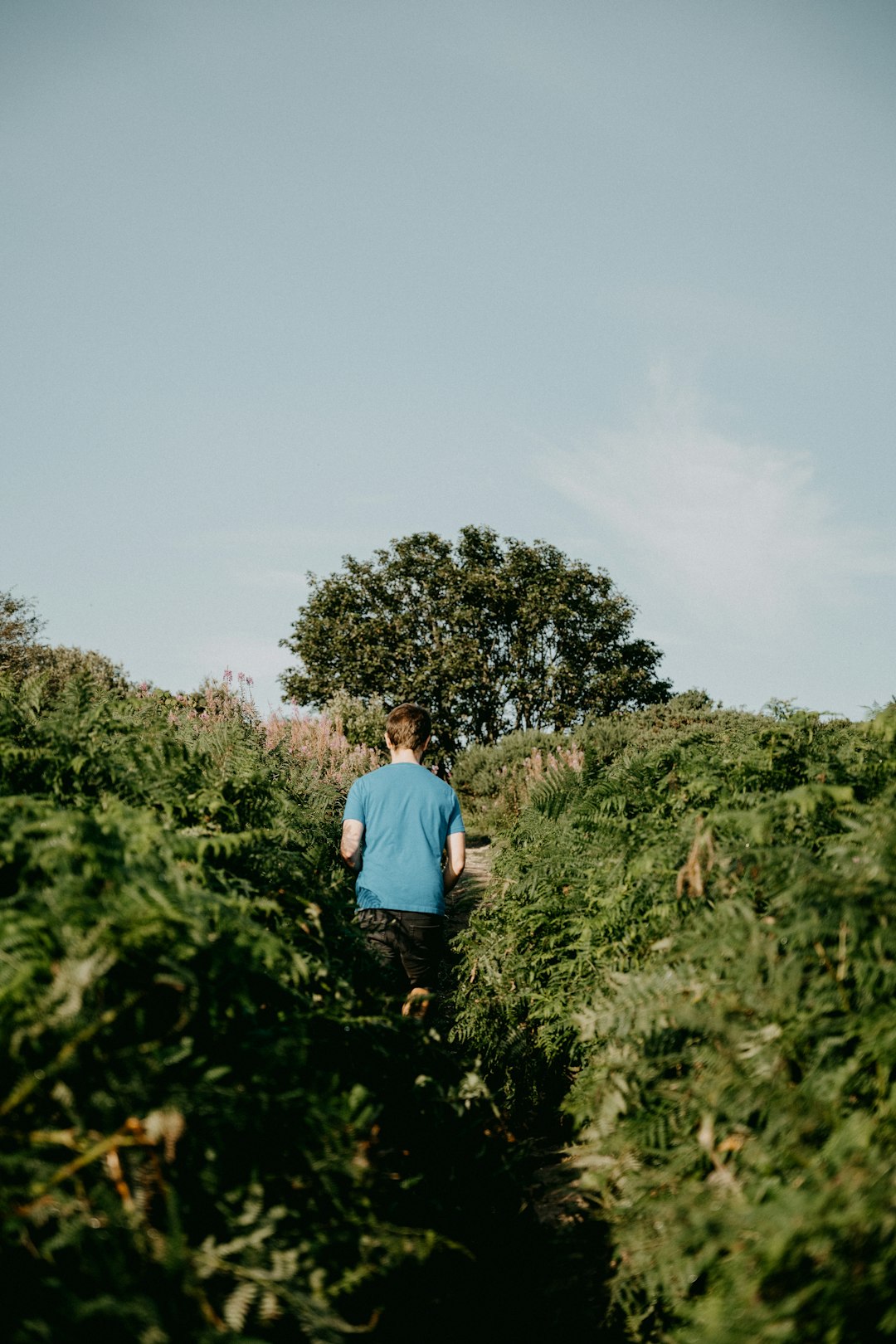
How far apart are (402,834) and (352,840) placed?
0.92 ft

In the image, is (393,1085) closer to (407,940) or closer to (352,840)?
(407,940)

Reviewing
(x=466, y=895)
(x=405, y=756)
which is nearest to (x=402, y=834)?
(x=405, y=756)

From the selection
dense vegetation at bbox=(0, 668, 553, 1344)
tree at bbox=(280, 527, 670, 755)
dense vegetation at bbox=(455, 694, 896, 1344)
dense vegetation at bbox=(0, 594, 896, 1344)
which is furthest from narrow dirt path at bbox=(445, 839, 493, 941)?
tree at bbox=(280, 527, 670, 755)

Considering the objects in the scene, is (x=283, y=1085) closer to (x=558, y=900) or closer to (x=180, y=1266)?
(x=180, y=1266)

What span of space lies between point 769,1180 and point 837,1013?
424mm

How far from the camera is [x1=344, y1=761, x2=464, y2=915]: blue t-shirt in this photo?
4535 mm

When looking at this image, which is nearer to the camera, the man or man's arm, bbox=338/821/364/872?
the man

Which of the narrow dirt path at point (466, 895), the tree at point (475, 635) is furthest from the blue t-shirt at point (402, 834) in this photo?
the tree at point (475, 635)

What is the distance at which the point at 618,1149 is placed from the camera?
7.82 ft

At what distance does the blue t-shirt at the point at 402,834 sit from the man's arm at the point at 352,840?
0.9 inches

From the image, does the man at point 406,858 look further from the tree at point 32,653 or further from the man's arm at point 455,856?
the tree at point 32,653

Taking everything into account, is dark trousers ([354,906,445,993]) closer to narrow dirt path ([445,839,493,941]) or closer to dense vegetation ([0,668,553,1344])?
dense vegetation ([0,668,553,1344])

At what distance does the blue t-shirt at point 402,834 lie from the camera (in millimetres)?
4535

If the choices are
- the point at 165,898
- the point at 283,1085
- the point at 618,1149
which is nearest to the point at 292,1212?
the point at 283,1085
